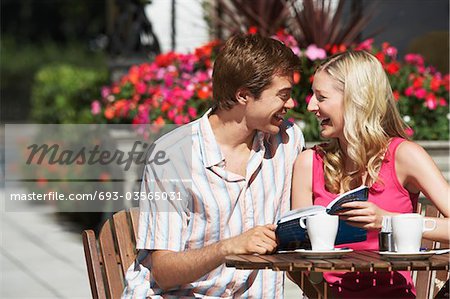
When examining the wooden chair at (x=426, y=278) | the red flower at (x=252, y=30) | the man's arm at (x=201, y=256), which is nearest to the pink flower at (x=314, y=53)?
the red flower at (x=252, y=30)

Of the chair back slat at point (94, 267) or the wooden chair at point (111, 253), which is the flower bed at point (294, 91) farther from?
the chair back slat at point (94, 267)

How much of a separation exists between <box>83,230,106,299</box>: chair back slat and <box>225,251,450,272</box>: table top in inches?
28.3

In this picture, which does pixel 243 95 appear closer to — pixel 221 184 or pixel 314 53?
pixel 221 184

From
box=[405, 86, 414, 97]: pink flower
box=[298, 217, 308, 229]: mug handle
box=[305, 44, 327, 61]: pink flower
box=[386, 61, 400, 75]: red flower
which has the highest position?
box=[305, 44, 327, 61]: pink flower

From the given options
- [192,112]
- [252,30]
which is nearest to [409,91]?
[252,30]

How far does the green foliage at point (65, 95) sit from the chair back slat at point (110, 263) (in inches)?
219

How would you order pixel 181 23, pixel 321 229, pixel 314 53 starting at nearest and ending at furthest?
pixel 321 229
pixel 314 53
pixel 181 23

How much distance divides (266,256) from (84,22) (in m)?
40.9

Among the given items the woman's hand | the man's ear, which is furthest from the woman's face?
the woman's hand

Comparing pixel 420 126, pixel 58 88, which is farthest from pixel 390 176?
pixel 58 88

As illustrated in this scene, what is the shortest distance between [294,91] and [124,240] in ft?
9.98

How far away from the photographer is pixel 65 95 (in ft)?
37.8

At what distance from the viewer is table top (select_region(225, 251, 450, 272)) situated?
2969mm

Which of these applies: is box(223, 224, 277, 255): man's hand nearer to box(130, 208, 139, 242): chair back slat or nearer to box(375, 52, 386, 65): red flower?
box(130, 208, 139, 242): chair back slat
